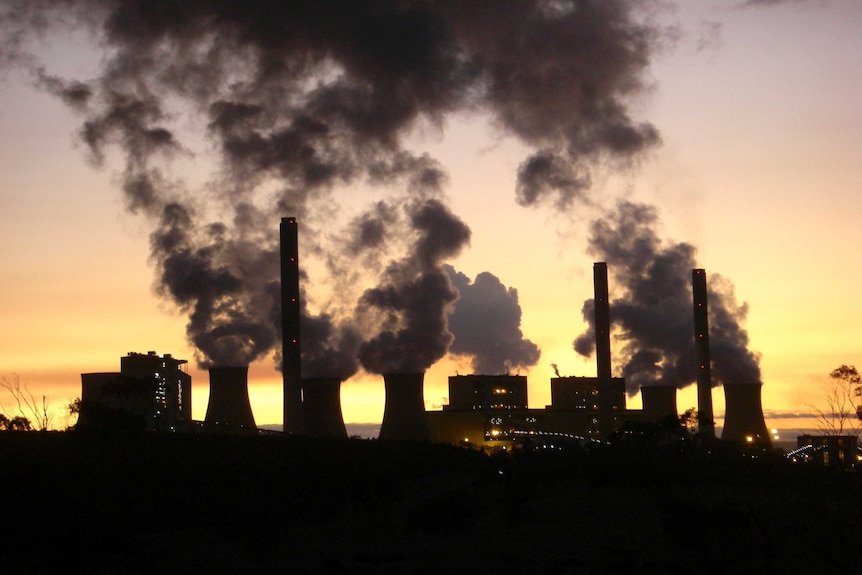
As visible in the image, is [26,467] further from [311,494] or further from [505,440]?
[505,440]

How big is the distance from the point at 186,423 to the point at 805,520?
52183 millimetres

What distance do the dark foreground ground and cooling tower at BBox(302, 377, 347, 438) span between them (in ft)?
86.4

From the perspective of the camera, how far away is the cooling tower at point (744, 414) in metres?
69.0

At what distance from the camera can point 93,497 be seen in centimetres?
2300

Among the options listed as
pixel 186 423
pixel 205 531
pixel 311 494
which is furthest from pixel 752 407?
pixel 205 531

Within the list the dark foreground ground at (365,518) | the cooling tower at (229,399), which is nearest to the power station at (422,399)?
the cooling tower at (229,399)

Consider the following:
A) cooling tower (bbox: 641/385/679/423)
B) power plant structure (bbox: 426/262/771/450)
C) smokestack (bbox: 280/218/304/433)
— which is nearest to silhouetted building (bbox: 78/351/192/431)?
smokestack (bbox: 280/218/304/433)

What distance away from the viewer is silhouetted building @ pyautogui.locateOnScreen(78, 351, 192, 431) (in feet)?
149

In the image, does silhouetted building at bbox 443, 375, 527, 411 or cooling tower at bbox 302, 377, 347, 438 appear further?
silhouetted building at bbox 443, 375, 527, 411

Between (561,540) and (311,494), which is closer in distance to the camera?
(561,540)

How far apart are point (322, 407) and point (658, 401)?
3096cm

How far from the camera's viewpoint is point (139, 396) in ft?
206

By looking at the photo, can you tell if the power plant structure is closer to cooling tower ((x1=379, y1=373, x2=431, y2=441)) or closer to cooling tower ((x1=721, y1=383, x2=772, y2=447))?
cooling tower ((x1=721, y1=383, x2=772, y2=447))

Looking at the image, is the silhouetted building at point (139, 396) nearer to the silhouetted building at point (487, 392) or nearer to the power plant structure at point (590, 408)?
the power plant structure at point (590, 408)
